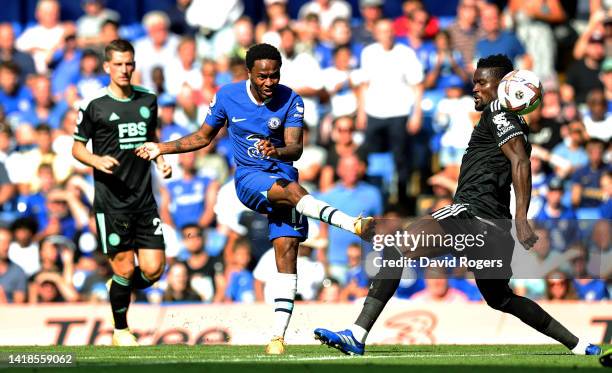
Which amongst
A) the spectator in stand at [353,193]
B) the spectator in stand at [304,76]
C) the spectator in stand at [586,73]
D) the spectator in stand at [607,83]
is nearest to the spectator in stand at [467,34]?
the spectator in stand at [586,73]

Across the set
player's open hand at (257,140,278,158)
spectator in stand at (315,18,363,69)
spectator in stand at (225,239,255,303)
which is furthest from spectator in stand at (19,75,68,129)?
player's open hand at (257,140,278,158)

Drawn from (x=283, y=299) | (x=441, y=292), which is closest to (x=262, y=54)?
(x=283, y=299)

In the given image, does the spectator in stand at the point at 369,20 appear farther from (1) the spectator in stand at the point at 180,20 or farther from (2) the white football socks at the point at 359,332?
(2) the white football socks at the point at 359,332

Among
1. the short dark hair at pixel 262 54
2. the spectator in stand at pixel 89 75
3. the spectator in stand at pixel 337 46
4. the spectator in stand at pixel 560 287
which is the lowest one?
the spectator in stand at pixel 560 287

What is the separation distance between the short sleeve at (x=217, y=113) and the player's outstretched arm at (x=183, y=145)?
43 millimetres

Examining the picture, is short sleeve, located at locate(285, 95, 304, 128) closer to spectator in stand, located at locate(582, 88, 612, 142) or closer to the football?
the football

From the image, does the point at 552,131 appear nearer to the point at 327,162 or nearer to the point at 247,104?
the point at 327,162

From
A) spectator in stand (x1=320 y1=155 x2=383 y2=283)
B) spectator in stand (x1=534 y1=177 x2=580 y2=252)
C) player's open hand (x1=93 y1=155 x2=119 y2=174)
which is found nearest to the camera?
player's open hand (x1=93 y1=155 x2=119 y2=174)

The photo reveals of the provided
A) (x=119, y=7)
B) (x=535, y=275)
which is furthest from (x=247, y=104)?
(x=119, y=7)

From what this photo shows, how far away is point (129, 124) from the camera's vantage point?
44.1 ft

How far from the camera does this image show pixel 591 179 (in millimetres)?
17922

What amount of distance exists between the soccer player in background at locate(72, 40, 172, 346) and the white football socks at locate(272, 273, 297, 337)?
2.61 meters

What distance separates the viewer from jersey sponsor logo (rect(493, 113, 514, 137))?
34.7 feet

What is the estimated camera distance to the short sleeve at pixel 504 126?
1054cm
